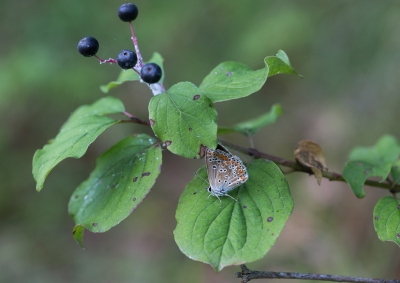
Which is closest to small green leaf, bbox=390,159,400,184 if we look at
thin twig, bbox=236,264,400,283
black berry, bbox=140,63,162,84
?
thin twig, bbox=236,264,400,283

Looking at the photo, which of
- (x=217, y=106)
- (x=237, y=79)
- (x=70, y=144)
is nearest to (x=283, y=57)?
(x=237, y=79)

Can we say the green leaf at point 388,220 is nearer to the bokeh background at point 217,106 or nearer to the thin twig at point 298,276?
the thin twig at point 298,276

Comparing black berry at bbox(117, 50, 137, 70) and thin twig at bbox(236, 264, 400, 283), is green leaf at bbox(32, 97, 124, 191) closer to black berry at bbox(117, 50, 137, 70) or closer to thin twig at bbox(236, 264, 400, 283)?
black berry at bbox(117, 50, 137, 70)

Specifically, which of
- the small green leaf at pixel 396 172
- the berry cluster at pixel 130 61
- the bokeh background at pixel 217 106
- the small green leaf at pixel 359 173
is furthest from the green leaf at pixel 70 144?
the bokeh background at pixel 217 106

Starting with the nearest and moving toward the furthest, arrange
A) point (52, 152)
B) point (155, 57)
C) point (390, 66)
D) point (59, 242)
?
point (52, 152) → point (155, 57) → point (390, 66) → point (59, 242)

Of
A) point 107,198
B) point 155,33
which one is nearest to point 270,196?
point 107,198

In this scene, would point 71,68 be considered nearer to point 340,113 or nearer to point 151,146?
point 340,113

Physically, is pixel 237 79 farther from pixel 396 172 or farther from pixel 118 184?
pixel 396 172
